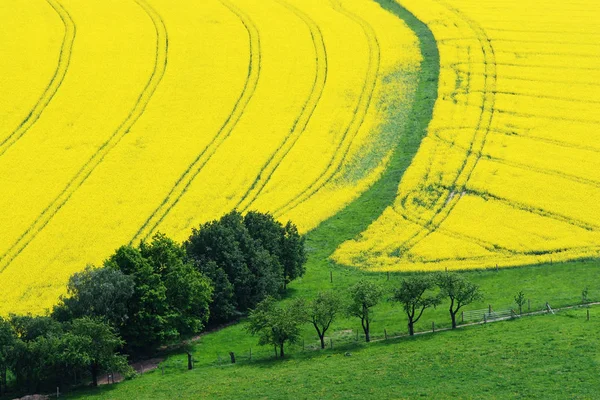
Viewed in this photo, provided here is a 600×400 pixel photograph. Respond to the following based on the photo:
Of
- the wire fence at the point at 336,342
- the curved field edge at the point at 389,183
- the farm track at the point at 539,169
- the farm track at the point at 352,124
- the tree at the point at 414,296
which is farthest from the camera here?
the farm track at the point at 352,124

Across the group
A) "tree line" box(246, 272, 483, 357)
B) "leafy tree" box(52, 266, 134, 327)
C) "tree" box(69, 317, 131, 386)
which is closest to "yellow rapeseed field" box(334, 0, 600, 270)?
"tree line" box(246, 272, 483, 357)

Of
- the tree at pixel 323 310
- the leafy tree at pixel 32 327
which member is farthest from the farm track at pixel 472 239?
the leafy tree at pixel 32 327

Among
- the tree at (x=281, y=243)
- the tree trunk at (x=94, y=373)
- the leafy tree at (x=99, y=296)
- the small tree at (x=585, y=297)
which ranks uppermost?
the tree at (x=281, y=243)

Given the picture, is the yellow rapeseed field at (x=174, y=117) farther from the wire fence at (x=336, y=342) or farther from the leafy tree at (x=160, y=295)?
the wire fence at (x=336, y=342)

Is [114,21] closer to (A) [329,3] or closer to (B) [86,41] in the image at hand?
(B) [86,41]

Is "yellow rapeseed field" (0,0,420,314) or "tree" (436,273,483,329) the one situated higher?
"yellow rapeseed field" (0,0,420,314)

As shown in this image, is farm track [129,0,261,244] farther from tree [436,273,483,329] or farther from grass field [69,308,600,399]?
tree [436,273,483,329]

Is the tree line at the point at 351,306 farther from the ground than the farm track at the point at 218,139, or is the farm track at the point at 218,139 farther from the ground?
the farm track at the point at 218,139

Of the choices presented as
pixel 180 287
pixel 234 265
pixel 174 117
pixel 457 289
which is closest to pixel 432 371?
pixel 457 289
